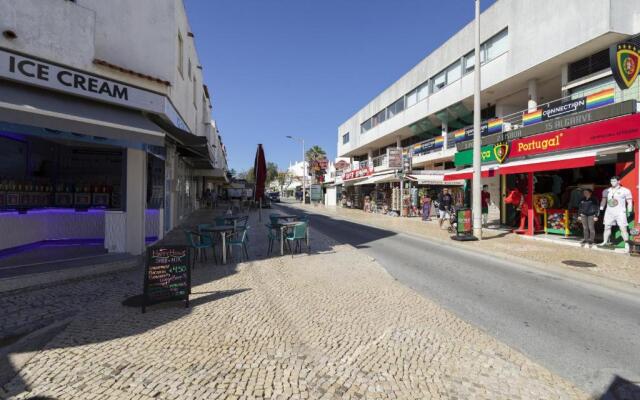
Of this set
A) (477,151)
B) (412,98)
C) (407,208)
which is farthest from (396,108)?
(477,151)

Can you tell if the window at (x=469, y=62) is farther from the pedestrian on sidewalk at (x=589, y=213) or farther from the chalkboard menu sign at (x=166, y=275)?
the chalkboard menu sign at (x=166, y=275)

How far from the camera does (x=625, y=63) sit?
9.41 m

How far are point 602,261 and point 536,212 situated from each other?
5.30 meters

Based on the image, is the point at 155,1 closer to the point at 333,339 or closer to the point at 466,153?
the point at 333,339

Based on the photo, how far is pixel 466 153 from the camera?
16500 mm

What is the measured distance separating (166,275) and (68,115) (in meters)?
3.52

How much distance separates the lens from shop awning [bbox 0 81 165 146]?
5.11 meters

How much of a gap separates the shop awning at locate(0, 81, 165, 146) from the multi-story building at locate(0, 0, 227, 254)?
2 cm

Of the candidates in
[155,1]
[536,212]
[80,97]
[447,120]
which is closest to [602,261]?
[536,212]

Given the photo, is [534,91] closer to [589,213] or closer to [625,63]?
[625,63]

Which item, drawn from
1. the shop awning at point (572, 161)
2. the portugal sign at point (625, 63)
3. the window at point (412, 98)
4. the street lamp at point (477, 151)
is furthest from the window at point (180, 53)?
the window at point (412, 98)

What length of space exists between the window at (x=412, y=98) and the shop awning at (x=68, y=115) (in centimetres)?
2263

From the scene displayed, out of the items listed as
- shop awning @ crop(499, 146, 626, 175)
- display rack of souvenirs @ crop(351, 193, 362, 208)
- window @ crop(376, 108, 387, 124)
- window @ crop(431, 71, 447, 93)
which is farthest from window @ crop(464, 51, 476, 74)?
display rack of souvenirs @ crop(351, 193, 362, 208)

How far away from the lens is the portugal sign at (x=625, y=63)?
30.6 ft
